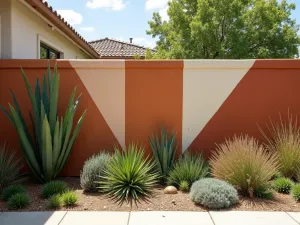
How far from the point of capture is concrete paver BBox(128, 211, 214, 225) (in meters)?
4.18

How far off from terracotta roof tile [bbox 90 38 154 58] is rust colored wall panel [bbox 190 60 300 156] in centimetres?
1649

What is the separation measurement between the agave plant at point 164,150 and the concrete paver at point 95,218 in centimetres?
152

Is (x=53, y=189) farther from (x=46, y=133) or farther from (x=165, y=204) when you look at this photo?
(x=165, y=204)

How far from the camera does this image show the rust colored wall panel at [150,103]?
21.0 ft

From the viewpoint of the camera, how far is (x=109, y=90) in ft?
21.1

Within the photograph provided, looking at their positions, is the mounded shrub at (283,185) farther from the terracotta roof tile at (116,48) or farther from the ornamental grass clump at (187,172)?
the terracotta roof tile at (116,48)

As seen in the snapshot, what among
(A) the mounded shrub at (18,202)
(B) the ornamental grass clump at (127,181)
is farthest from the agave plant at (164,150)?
(A) the mounded shrub at (18,202)

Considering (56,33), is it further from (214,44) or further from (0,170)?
(214,44)

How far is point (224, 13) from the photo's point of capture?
17.0 meters

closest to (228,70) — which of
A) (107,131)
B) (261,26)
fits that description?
(107,131)

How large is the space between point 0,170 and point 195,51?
1386 centimetres

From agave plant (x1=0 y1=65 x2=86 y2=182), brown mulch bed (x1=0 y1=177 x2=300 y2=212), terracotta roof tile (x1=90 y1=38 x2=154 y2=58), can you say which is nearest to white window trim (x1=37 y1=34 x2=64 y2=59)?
Result: agave plant (x1=0 y1=65 x2=86 y2=182)

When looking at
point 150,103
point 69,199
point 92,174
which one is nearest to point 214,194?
point 92,174

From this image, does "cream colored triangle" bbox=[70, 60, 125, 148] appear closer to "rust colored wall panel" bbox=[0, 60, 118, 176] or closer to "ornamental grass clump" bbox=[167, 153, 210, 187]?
"rust colored wall panel" bbox=[0, 60, 118, 176]
